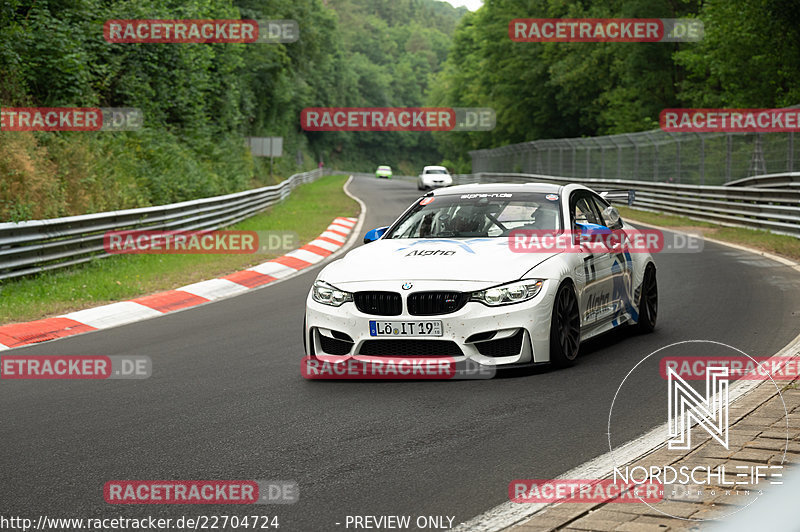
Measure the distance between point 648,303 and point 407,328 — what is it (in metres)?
3.27

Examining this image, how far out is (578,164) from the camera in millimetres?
43938

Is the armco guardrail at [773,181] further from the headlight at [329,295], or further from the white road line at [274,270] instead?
the headlight at [329,295]

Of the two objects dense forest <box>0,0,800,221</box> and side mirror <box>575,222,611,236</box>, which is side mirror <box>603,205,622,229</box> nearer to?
side mirror <box>575,222,611,236</box>

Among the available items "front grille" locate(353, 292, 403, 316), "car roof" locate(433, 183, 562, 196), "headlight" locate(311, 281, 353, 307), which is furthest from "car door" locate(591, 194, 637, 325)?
"headlight" locate(311, 281, 353, 307)

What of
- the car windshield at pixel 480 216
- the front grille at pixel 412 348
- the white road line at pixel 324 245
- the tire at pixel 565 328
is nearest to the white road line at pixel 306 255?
the white road line at pixel 324 245

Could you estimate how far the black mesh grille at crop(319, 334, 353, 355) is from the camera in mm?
7285

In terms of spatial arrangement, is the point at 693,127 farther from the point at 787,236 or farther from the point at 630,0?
the point at 630,0

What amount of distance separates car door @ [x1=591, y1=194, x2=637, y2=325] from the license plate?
7.50ft

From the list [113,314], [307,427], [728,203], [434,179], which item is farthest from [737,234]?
[434,179]

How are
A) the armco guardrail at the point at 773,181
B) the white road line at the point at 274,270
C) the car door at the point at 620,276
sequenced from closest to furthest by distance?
the car door at the point at 620,276 → the white road line at the point at 274,270 → the armco guardrail at the point at 773,181

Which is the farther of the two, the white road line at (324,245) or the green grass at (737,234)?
the white road line at (324,245)

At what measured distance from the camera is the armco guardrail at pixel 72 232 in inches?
521

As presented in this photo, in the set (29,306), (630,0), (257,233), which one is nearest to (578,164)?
(630,0)

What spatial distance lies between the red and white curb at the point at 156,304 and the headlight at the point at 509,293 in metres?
5.24
